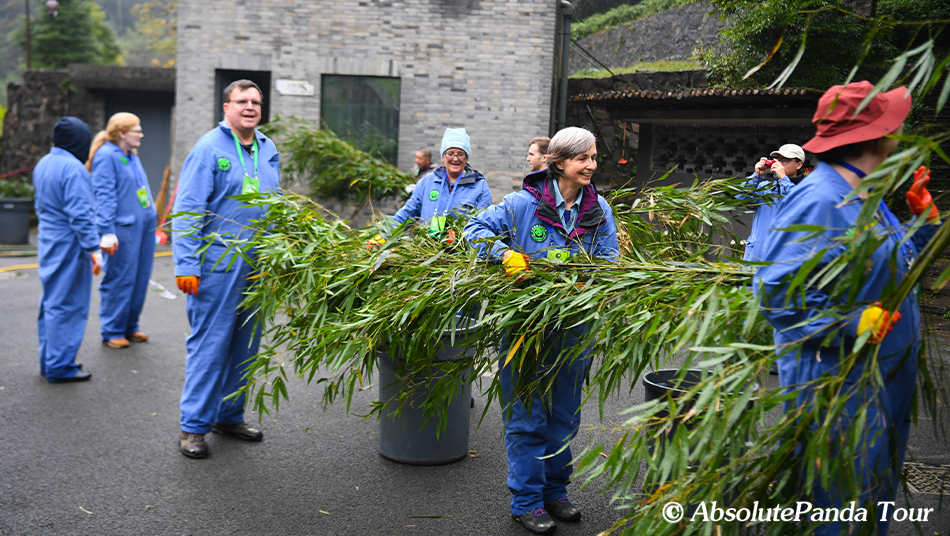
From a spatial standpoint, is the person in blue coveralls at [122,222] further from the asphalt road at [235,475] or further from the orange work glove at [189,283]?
the orange work glove at [189,283]

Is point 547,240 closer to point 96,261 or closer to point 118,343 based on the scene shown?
point 96,261

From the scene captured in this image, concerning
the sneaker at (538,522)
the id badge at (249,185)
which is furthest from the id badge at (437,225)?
the sneaker at (538,522)

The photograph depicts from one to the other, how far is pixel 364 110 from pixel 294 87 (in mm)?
1365

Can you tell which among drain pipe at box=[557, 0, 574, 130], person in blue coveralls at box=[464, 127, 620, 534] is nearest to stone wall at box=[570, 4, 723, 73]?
drain pipe at box=[557, 0, 574, 130]

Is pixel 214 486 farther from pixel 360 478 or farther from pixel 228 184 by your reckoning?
pixel 228 184

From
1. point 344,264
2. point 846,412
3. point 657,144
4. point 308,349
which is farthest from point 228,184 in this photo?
point 657,144

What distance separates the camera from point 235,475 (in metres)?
4.52

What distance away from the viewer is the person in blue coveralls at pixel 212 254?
4.69 metres

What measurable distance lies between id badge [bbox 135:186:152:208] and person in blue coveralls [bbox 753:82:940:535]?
664cm

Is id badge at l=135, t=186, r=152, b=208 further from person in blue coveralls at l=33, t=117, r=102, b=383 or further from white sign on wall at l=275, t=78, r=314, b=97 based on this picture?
white sign on wall at l=275, t=78, r=314, b=97

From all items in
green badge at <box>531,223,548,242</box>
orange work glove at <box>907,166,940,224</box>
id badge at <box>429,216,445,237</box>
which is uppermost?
orange work glove at <box>907,166,940,224</box>

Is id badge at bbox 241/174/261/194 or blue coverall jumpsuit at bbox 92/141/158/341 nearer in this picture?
id badge at bbox 241/174/261/194

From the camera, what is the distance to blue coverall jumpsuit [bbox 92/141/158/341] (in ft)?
23.2

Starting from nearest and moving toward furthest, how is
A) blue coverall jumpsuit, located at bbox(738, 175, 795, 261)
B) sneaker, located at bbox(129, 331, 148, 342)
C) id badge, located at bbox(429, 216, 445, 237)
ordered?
blue coverall jumpsuit, located at bbox(738, 175, 795, 261)
id badge, located at bbox(429, 216, 445, 237)
sneaker, located at bbox(129, 331, 148, 342)
